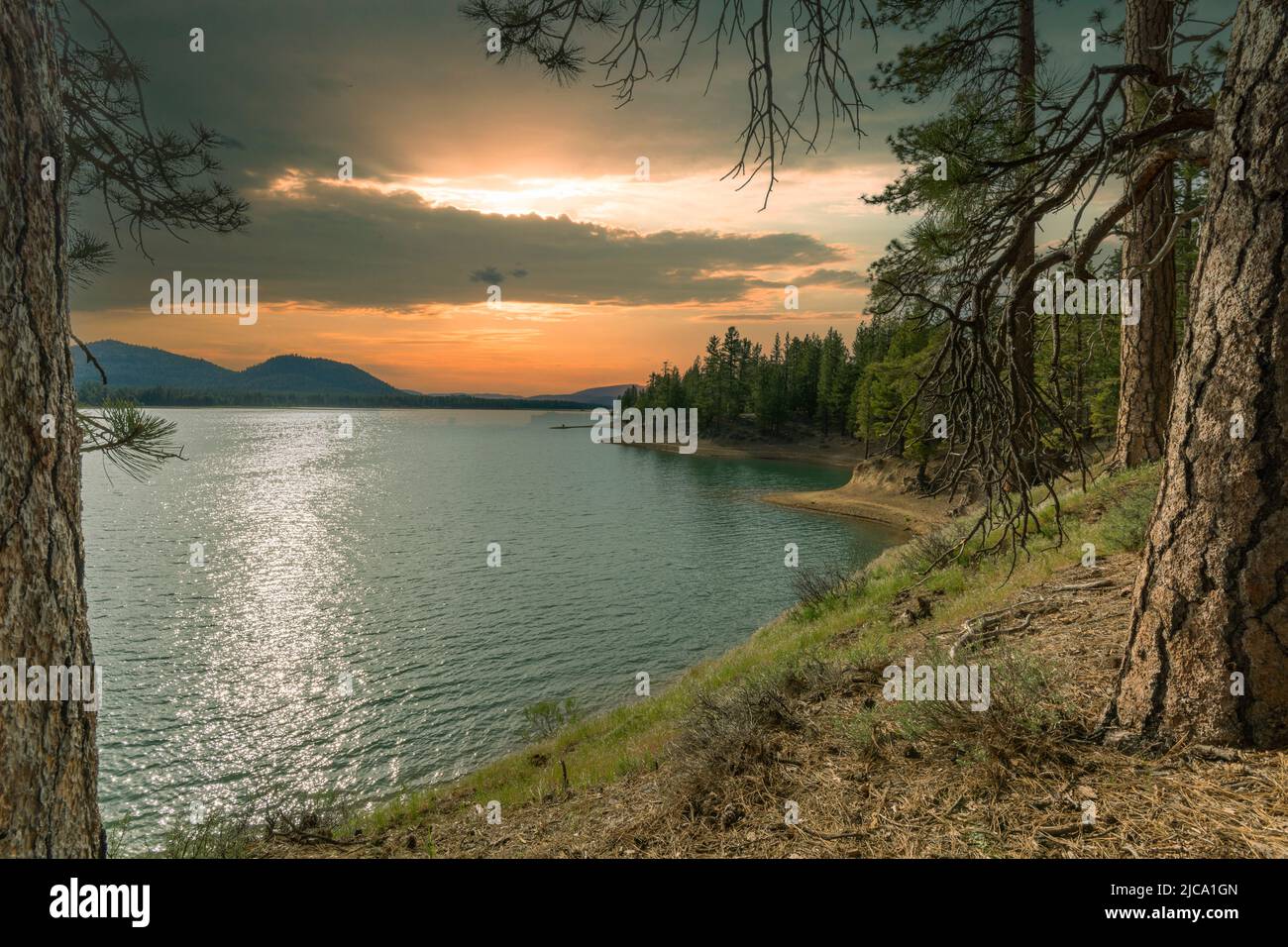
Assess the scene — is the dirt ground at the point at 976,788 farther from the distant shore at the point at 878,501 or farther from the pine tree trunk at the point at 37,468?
the distant shore at the point at 878,501

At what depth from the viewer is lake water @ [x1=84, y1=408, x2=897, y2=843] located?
1431 centimetres

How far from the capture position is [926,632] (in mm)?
7480

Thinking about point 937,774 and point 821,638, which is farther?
point 821,638

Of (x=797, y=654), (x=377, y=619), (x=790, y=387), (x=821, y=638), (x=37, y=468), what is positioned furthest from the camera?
(x=790, y=387)

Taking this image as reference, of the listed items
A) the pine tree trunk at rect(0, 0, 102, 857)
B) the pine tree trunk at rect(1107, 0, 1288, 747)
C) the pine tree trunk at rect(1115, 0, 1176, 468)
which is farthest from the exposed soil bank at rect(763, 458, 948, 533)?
the pine tree trunk at rect(0, 0, 102, 857)

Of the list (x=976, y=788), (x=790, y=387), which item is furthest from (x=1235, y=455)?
(x=790, y=387)

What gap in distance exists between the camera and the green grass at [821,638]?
25.7ft

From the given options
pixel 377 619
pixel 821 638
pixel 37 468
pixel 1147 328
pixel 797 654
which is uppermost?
pixel 1147 328

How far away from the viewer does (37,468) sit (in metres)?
2.40

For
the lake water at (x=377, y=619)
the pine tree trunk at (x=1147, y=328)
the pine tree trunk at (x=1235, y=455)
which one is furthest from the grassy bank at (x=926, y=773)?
the lake water at (x=377, y=619)

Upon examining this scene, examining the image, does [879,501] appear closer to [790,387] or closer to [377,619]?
[377,619]

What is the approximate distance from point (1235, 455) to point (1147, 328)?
369 inches
